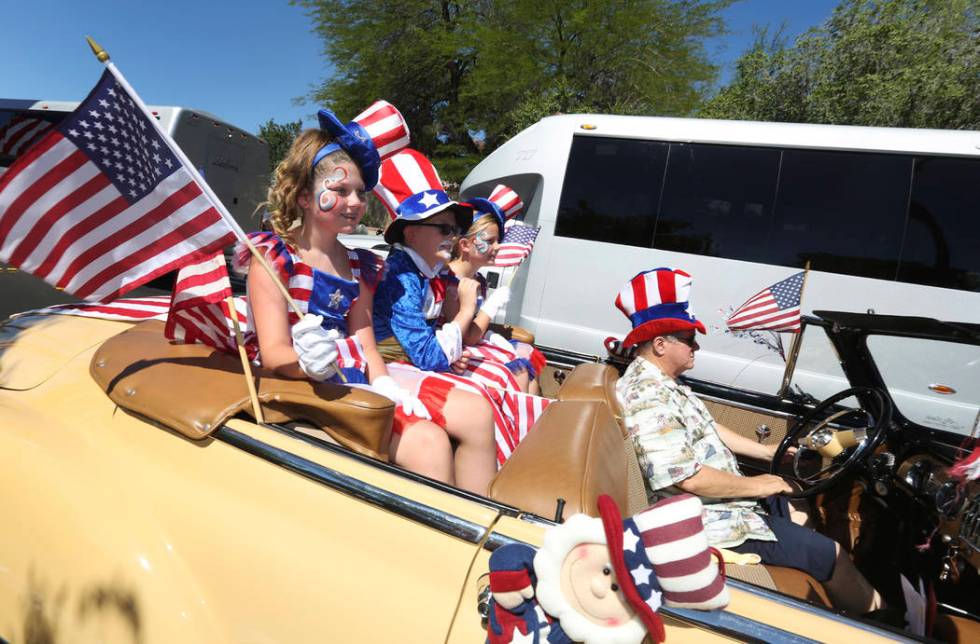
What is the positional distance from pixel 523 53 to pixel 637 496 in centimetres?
1237

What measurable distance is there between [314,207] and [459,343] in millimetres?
889

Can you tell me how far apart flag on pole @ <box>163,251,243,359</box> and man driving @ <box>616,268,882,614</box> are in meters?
1.44

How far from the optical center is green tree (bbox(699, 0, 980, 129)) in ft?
34.1

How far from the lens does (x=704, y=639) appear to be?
1067mm

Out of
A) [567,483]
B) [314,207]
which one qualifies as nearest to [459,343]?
[314,207]

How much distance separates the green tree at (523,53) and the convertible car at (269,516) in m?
11.1

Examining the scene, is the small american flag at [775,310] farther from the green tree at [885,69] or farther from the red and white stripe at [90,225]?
the green tree at [885,69]

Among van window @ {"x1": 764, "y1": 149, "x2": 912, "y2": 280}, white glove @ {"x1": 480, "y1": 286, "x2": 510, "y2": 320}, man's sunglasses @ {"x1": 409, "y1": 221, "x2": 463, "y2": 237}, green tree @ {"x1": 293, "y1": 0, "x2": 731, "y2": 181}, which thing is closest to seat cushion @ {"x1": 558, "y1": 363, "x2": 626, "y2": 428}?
white glove @ {"x1": 480, "y1": 286, "x2": 510, "y2": 320}

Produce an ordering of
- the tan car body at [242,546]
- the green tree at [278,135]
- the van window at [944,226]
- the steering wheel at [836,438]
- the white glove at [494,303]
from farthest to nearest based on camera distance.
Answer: the green tree at [278,135], the van window at [944,226], the white glove at [494,303], the steering wheel at [836,438], the tan car body at [242,546]

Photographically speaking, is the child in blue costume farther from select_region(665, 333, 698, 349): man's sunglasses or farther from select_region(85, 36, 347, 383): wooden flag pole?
select_region(665, 333, 698, 349): man's sunglasses

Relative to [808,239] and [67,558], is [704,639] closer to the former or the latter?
[67,558]

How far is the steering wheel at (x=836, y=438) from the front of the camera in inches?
83.6

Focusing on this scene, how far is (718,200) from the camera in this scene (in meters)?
5.29

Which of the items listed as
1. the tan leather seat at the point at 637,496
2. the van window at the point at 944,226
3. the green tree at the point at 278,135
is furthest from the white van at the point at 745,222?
the green tree at the point at 278,135
